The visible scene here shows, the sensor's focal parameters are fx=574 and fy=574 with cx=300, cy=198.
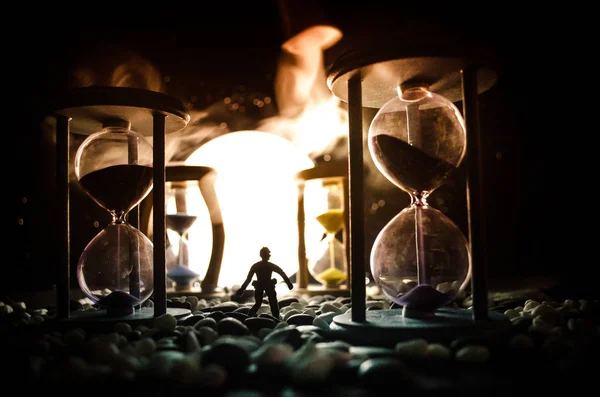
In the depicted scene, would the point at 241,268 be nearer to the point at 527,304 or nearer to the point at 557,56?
the point at 527,304

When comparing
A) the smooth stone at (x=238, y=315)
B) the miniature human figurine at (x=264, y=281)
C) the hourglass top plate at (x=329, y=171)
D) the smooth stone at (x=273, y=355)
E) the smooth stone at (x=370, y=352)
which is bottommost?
the smooth stone at (x=370, y=352)

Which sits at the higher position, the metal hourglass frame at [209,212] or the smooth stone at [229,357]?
the metal hourglass frame at [209,212]

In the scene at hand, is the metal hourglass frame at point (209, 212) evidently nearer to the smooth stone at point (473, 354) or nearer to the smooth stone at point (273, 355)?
the smooth stone at point (273, 355)

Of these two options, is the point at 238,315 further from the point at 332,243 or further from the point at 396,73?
the point at 332,243

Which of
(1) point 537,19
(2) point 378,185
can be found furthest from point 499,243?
(1) point 537,19

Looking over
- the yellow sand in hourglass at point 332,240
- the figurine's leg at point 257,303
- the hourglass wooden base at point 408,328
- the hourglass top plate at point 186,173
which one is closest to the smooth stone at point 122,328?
the figurine's leg at point 257,303

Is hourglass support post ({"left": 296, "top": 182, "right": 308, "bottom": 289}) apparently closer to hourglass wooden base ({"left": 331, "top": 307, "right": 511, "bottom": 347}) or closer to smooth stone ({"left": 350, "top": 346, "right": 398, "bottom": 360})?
hourglass wooden base ({"left": 331, "top": 307, "right": 511, "bottom": 347})
